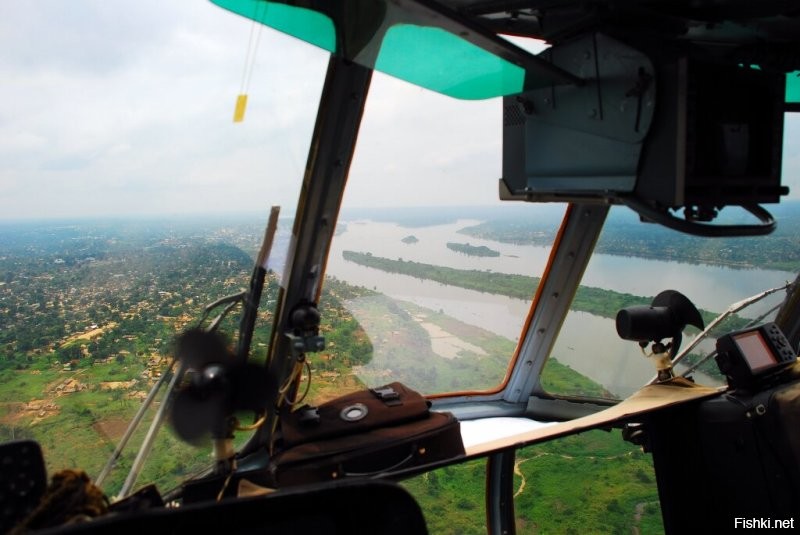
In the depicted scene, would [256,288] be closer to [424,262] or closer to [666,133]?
[424,262]

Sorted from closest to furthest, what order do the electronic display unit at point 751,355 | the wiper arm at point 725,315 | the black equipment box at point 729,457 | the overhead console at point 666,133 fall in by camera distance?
the overhead console at point 666,133 < the black equipment box at point 729,457 < the electronic display unit at point 751,355 < the wiper arm at point 725,315

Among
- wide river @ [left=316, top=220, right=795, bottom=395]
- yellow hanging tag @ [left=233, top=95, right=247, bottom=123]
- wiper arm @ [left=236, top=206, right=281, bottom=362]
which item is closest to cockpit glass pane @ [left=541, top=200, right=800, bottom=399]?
wide river @ [left=316, top=220, right=795, bottom=395]

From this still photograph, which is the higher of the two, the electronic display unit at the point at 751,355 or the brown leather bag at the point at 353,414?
the electronic display unit at the point at 751,355

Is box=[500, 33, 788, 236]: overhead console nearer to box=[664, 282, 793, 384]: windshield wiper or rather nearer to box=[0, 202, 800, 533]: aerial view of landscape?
box=[0, 202, 800, 533]: aerial view of landscape

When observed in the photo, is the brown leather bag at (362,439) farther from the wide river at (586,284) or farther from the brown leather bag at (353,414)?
the wide river at (586,284)

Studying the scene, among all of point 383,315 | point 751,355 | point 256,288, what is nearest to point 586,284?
point 751,355

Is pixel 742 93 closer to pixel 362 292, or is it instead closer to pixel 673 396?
pixel 673 396

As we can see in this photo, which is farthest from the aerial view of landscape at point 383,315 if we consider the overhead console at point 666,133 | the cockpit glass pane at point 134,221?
the overhead console at point 666,133
